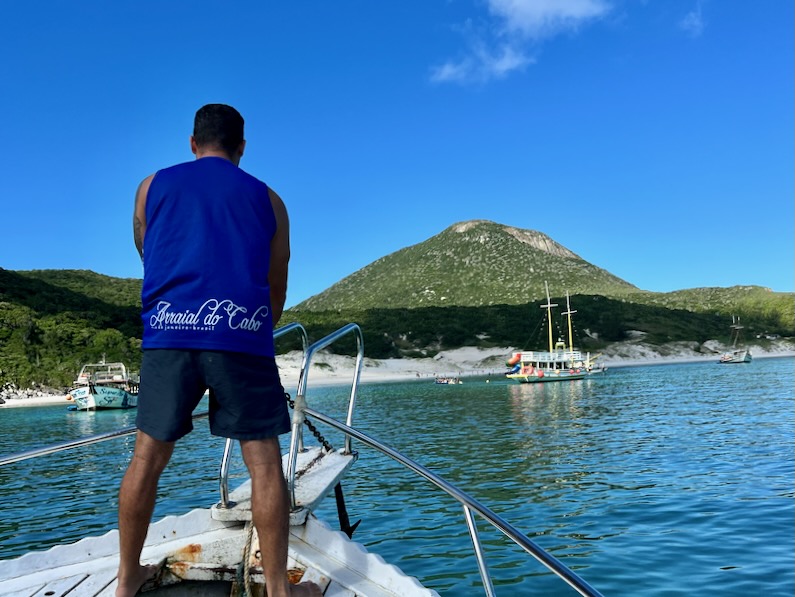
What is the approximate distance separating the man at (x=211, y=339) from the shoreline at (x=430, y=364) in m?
65.1

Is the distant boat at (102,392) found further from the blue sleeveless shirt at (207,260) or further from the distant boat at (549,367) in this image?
the blue sleeveless shirt at (207,260)

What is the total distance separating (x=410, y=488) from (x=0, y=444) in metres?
19.6

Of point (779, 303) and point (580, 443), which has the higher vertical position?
point (779, 303)

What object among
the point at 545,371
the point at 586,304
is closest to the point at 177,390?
the point at 545,371

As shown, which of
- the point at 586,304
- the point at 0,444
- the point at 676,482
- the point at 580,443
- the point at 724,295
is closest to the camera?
the point at 676,482

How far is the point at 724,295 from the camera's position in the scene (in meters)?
142

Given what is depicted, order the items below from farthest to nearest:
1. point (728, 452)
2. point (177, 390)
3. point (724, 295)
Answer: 1. point (724, 295)
2. point (728, 452)
3. point (177, 390)

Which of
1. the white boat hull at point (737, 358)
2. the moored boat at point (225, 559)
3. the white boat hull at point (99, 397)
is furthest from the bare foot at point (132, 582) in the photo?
the white boat hull at point (737, 358)

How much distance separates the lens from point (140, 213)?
2.64 meters

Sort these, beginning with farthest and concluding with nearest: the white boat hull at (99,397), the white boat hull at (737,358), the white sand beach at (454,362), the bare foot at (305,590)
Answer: the white boat hull at (737,358) → the white sand beach at (454,362) → the white boat hull at (99,397) → the bare foot at (305,590)

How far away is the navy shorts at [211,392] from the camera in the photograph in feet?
7.72

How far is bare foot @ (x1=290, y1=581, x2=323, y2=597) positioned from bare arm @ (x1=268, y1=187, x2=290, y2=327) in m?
1.05

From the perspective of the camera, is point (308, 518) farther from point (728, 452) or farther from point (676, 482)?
point (728, 452)

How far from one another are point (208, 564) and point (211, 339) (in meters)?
1.18
